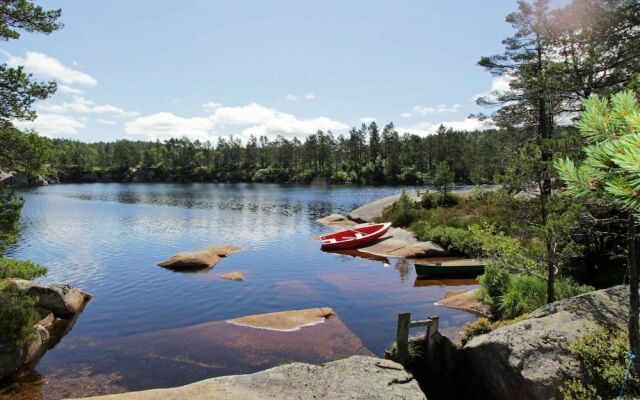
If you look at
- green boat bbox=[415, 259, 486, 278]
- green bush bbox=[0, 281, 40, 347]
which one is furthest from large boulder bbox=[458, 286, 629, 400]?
green bush bbox=[0, 281, 40, 347]

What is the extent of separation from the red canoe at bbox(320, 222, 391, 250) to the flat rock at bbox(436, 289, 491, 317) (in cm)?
1488

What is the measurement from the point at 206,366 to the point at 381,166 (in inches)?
4742

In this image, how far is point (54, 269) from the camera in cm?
2902

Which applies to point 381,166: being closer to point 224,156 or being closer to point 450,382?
point 224,156

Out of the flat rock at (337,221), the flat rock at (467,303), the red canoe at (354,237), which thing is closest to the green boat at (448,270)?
the flat rock at (467,303)

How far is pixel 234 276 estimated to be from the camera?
26688 mm

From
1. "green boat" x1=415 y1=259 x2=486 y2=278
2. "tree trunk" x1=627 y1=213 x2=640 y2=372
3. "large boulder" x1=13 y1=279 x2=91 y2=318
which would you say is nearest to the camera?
"tree trunk" x1=627 y1=213 x2=640 y2=372

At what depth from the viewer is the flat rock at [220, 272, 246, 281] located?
26438mm

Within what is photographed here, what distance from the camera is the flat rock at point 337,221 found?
49.8 m

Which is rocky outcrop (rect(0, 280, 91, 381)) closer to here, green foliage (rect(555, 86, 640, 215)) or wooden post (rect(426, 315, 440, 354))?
wooden post (rect(426, 315, 440, 354))

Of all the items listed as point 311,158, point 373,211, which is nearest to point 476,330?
point 373,211

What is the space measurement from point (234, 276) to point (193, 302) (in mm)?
4717

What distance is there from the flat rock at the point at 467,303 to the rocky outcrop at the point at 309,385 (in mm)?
9570

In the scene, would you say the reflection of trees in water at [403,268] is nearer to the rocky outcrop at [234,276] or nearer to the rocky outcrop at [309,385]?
the rocky outcrop at [234,276]
